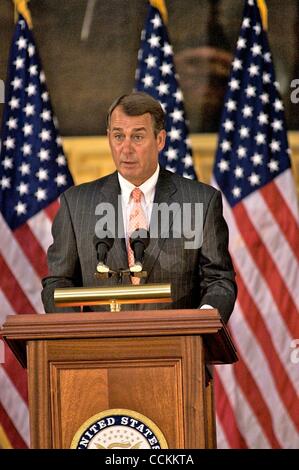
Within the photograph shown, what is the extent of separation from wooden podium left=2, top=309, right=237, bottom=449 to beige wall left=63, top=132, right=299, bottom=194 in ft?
12.6

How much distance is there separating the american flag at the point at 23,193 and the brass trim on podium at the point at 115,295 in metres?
3.28

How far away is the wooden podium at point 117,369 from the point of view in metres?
3.65

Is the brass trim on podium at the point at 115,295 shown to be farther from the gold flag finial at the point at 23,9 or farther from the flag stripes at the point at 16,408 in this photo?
the gold flag finial at the point at 23,9

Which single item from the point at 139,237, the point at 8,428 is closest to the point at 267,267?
the point at 8,428

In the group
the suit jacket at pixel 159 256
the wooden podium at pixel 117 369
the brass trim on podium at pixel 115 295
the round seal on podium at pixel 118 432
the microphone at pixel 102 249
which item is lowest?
the round seal on podium at pixel 118 432

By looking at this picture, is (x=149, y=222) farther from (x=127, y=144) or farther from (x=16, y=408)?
(x=16, y=408)

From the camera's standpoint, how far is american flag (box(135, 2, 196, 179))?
7188mm

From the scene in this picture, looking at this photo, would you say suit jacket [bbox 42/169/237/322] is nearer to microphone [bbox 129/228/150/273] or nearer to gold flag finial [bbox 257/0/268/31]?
microphone [bbox 129/228/150/273]

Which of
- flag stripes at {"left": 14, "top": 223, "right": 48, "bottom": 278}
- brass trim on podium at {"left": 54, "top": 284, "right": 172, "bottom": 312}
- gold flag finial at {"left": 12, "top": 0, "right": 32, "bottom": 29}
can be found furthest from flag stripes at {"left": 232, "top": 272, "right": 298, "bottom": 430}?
brass trim on podium at {"left": 54, "top": 284, "right": 172, "bottom": 312}

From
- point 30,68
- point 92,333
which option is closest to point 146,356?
point 92,333

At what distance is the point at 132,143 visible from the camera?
4.70 m

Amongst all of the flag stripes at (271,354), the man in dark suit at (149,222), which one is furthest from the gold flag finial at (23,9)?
the man in dark suit at (149,222)
